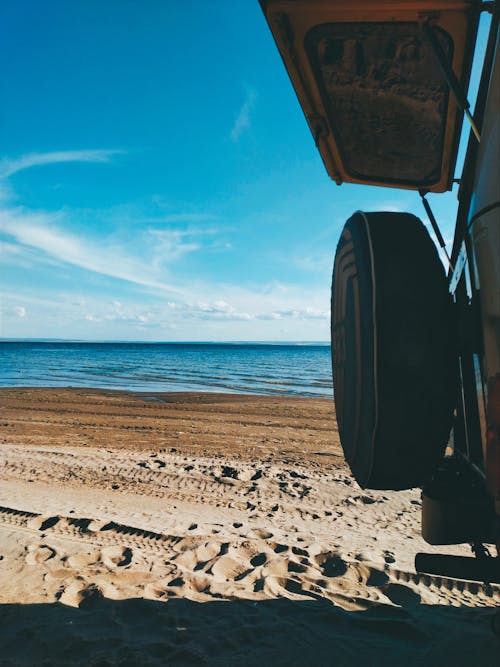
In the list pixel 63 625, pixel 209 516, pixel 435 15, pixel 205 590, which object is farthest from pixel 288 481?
pixel 435 15

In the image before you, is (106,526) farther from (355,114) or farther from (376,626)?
(355,114)

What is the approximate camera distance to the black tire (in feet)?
5.32

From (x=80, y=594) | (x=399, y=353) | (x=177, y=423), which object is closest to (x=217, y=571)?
(x=80, y=594)

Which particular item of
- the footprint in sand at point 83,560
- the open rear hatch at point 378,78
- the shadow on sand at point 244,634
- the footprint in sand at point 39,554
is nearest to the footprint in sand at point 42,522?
the footprint in sand at point 39,554

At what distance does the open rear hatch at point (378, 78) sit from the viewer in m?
1.79

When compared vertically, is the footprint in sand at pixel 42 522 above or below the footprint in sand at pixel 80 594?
below

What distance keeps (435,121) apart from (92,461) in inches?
248

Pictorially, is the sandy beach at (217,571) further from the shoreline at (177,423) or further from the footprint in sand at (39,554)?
the shoreline at (177,423)

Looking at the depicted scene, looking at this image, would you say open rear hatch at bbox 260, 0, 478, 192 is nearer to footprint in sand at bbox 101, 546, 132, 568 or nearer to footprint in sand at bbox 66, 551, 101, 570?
footprint in sand at bbox 101, 546, 132, 568

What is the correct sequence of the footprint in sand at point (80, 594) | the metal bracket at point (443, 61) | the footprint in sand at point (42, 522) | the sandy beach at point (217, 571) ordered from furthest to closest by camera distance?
the footprint in sand at point (42, 522) → the footprint in sand at point (80, 594) → the sandy beach at point (217, 571) → the metal bracket at point (443, 61)

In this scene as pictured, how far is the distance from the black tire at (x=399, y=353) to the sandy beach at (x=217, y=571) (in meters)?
1.59

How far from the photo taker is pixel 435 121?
8.19ft

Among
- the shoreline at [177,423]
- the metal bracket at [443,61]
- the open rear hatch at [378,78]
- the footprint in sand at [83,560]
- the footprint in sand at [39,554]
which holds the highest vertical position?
the open rear hatch at [378,78]

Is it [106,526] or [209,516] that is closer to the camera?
[106,526]
